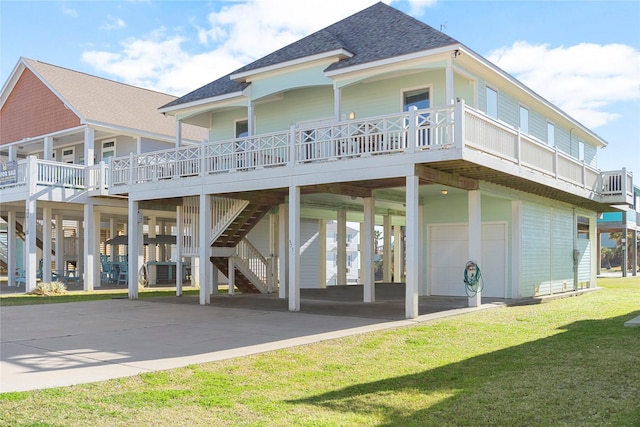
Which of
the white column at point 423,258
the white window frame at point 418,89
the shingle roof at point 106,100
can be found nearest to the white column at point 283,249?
the white column at point 423,258

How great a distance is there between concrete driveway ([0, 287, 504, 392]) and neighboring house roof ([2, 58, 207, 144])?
971 centimetres

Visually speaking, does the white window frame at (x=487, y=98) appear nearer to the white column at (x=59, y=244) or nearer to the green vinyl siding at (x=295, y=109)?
the green vinyl siding at (x=295, y=109)

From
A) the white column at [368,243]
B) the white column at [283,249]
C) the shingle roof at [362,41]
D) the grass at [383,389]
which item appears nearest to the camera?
the grass at [383,389]

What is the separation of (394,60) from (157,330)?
28.6 feet

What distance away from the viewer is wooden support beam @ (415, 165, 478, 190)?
13.8m

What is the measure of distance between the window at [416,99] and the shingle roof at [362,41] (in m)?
1.69

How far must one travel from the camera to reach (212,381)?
7.35 m

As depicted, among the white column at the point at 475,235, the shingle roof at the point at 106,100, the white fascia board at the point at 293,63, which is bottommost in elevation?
the white column at the point at 475,235

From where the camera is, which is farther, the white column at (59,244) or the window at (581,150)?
the white column at (59,244)

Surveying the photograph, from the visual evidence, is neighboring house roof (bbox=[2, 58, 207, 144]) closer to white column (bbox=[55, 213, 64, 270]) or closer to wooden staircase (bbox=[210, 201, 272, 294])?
white column (bbox=[55, 213, 64, 270])

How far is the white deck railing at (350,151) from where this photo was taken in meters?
13.5

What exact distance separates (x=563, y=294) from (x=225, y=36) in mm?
14887

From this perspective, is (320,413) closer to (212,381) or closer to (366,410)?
(366,410)

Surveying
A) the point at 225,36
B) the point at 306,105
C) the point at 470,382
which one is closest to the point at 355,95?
the point at 306,105
